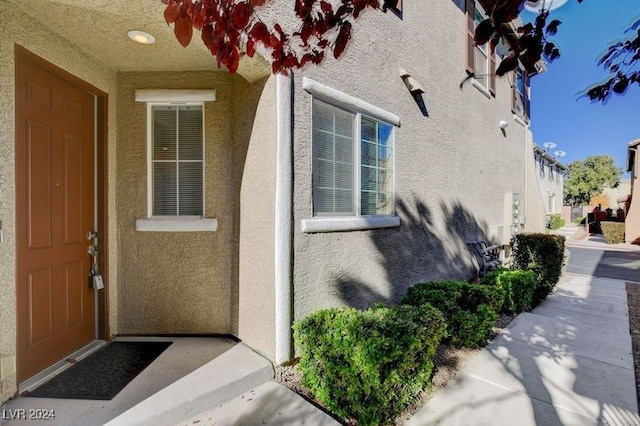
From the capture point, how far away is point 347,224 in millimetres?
4477

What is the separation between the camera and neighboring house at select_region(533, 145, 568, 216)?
25.7 m

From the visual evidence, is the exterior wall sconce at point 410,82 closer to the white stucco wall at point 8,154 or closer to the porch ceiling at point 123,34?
the porch ceiling at point 123,34

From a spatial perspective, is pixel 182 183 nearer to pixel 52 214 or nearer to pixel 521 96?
pixel 52 214

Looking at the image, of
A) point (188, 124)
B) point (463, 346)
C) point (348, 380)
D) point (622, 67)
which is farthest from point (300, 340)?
point (622, 67)

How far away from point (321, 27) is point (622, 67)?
2.16m

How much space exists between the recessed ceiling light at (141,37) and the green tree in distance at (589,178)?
48769mm

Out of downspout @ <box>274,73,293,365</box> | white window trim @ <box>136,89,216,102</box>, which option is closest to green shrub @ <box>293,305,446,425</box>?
downspout @ <box>274,73,293,365</box>

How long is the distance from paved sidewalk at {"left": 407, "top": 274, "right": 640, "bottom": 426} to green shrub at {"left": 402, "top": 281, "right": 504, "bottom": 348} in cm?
27

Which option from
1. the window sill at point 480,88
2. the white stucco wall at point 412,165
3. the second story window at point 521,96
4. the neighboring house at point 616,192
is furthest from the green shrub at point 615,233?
the neighboring house at point 616,192

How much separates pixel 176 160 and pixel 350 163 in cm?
245

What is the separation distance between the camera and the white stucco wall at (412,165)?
403 centimetres

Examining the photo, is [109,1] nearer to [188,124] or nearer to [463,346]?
[188,124]

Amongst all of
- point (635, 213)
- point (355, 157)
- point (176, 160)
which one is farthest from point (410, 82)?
point (635, 213)

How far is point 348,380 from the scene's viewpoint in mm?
3020
